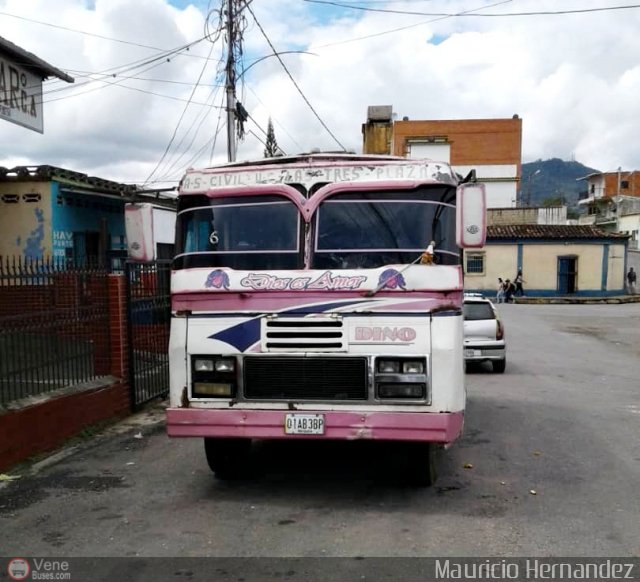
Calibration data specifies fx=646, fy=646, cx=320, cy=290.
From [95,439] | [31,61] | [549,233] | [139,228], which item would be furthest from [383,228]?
[549,233]

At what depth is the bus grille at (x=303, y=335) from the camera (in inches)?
193

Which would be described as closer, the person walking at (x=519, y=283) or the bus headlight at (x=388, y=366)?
the bus headlight at (x=388, y=366)

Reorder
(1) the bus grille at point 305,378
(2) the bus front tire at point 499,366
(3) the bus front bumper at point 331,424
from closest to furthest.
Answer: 1. (3) the bus front bumper at point 331,424
2. (1) the bus grille at point 305,378
3. (2) the bus front tire at point 499,366

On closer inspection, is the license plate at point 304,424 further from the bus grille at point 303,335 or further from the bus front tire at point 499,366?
the bus front tire at point 499,366

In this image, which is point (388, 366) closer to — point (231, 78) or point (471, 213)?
point (471, 213)

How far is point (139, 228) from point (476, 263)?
3608 centimetres

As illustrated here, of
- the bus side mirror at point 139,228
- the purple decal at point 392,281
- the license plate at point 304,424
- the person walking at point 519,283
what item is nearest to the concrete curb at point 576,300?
the person walking at point 519,283

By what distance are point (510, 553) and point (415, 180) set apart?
9.14 ft

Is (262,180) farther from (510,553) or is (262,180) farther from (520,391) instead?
(520,391)

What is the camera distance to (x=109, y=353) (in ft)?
26.3

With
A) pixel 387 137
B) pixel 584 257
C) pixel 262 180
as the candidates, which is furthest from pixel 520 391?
pixel 584 257

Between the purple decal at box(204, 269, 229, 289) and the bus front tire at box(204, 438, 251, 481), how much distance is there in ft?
4.45

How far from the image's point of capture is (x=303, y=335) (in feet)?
16.3

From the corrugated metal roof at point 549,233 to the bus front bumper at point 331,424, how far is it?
35188mm
